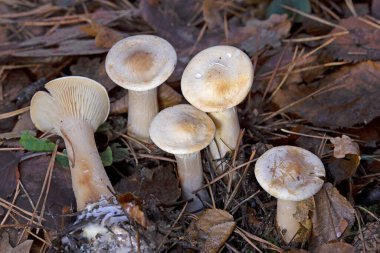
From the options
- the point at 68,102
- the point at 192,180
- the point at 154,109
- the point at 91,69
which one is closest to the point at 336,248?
the point at 192,180

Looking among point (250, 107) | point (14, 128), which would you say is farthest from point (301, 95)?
point (14, 128)

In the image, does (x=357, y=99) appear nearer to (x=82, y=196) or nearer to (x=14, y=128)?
(x=82, y=196)

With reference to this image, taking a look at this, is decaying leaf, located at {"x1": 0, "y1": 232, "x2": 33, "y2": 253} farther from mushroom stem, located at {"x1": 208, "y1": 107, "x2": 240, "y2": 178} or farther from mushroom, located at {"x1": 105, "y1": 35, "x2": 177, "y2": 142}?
mushroom stem, located at {"x1": 208, "y1": 107, "x2": 240, "y2": 178}

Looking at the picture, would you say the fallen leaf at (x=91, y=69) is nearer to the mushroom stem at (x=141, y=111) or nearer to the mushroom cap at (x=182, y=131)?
the mushroom stem at (x=141, y=111)

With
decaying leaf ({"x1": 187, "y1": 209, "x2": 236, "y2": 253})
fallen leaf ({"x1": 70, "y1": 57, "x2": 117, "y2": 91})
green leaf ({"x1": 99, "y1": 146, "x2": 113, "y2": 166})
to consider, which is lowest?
decaying leaf ({"x1": 187, "y1": 209, "x2": 236, "y2": 253})

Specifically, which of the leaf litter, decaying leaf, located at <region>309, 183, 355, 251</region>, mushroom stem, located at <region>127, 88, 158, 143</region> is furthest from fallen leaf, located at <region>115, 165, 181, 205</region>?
decaying leaf, located at <region>309, 183, 355, 251</region>

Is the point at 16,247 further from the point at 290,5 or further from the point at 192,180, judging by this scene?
the point at 290,5
